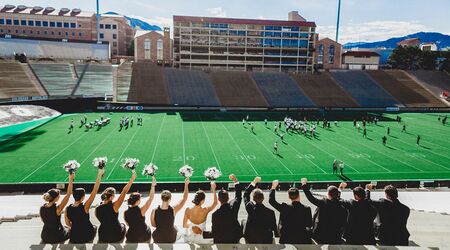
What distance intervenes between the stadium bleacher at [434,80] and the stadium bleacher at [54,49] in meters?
66.3

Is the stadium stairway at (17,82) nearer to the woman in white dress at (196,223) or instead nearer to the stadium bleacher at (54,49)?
the stadium bleacher at (54,49)

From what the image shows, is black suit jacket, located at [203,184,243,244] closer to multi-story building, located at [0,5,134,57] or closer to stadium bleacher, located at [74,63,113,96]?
stadium bleacher, located at [74,63,113,96]

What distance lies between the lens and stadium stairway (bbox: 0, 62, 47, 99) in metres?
44.3

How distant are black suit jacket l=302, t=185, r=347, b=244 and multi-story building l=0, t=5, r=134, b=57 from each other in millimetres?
82584

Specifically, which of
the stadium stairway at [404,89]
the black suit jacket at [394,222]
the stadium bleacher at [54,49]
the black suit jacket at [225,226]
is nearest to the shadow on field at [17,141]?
the black suit jacket at [225,226]

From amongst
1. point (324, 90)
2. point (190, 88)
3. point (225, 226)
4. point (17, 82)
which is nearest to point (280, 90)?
point (324, 90)

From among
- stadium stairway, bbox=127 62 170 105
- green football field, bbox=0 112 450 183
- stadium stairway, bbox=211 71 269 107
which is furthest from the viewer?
stadium stairway, bbox=211 71 269 107

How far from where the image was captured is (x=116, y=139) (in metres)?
30.4

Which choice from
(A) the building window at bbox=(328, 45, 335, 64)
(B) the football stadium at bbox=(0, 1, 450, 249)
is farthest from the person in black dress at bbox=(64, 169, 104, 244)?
(A) the building window at bbox=(328, 45, 335, 64)

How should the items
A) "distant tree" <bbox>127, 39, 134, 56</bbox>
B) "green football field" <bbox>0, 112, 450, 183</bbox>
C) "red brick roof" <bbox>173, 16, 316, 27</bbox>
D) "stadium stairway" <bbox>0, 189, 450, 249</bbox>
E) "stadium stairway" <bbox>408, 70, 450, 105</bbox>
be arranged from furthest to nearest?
"distant tree" <bbox>127, 39, 134, 56</bbox>, "red brick roof" <bbox>173, 16, 316, 27</bbox>, "stadium stairway" <bbox>408, 70, 450, 105</bbox>, "green football field" <bbox>0, 112, 450, 183</bbox>, "stadium stairway" <bbox>0, 189, 450, 249</bbox>

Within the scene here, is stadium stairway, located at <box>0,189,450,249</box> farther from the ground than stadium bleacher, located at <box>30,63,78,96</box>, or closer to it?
closer to it

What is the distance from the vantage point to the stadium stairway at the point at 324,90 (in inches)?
2372

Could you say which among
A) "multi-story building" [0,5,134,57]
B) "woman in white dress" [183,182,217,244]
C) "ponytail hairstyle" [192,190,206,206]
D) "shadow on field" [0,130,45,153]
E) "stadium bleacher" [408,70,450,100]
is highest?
"multi-story building" [0,5,134,57]

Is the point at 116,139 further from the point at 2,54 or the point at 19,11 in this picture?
the point at 19,11
